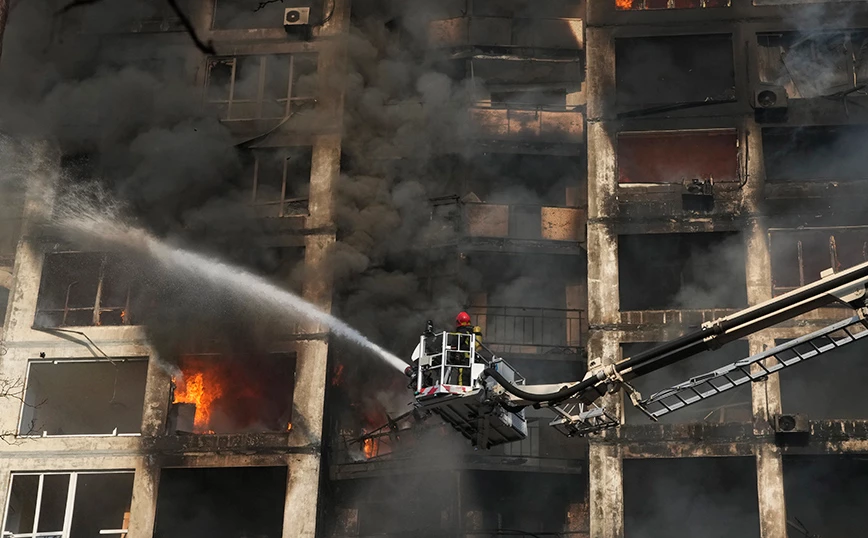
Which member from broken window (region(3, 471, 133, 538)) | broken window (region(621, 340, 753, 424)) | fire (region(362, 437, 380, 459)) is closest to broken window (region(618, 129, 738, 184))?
broken window (region(621, 340, 753, 424))

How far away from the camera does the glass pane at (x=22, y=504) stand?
26814mm

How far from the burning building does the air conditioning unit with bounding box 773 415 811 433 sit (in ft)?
0.19

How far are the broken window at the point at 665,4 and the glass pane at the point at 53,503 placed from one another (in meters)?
17.8

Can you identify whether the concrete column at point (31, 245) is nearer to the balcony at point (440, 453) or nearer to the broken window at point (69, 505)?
the broken window at point (69, 505)

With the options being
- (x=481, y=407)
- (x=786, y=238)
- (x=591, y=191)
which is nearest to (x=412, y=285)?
(x=591, y=191)

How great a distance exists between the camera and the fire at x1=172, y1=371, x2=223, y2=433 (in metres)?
27.4

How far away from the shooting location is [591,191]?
1057 inches

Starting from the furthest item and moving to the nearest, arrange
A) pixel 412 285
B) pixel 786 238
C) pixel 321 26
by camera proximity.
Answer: pixel 321 26 → pixel 412 285 → pixel 786 238

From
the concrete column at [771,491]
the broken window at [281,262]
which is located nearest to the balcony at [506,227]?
the broken window at [281,262]

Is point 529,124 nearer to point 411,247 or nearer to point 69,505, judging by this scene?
point 411,247

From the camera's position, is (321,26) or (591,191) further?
(321,26)

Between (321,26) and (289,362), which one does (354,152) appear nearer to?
(321,26)

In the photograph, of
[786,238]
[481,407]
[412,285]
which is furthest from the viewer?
[412,285]

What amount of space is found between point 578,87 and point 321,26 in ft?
22.9
